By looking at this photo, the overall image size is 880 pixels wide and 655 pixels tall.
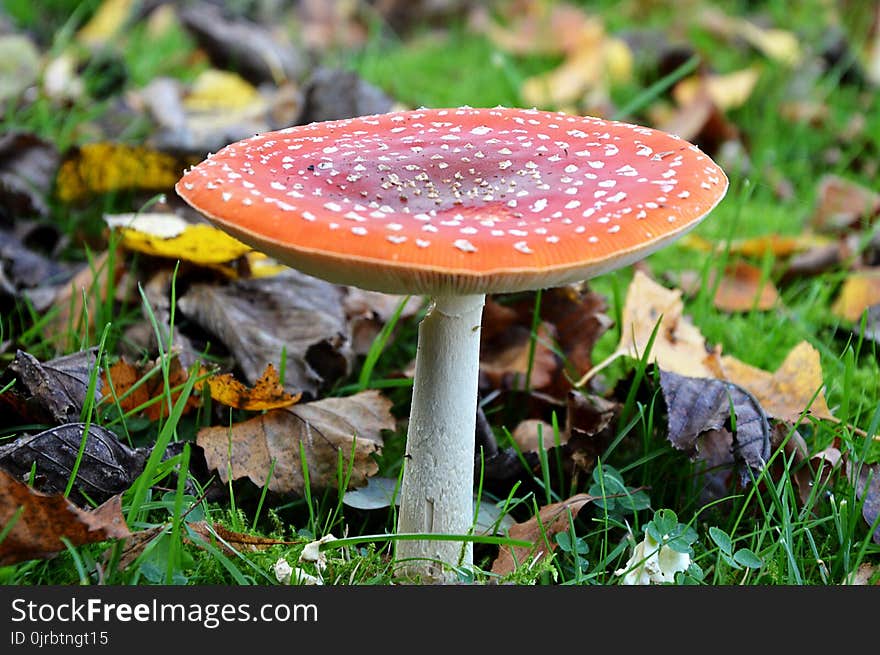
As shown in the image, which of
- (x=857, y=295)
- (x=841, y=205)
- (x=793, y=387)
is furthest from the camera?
(x=841, y=205)

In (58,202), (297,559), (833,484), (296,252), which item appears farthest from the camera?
(58,202)

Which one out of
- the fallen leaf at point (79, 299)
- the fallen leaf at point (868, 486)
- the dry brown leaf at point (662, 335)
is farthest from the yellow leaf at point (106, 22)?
the fallen leaf at point (868, 486)

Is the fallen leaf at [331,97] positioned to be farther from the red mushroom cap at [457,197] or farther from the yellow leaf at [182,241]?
the red mushroom cap at [457,197]

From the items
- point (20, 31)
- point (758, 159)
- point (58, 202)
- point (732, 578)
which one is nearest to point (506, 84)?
point (758, 159)

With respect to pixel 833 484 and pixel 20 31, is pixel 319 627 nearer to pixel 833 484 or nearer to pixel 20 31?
pixel 833 484

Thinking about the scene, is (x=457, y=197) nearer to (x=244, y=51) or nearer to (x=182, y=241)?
(x=182, y=241)

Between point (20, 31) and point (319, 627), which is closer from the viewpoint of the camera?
point (319, 627)

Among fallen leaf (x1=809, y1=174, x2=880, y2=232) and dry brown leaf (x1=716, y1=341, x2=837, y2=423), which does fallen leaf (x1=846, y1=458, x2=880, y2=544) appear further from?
fallen leaf (x1=809, y1=174, x2=880, y2=232)

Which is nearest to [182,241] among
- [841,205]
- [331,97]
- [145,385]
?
[145,385]
